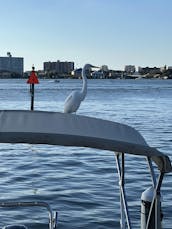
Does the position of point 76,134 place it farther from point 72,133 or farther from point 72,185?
point 72,185

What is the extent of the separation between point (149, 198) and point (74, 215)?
5193 mm

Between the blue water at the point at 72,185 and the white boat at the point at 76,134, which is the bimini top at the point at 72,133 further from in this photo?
the blue water at the point at 72,185

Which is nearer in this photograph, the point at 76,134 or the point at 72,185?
the point at 76,134

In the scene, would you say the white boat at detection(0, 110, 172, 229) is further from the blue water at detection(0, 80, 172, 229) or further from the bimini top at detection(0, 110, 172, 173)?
the blue water at detection(0, 80, 172, 229)

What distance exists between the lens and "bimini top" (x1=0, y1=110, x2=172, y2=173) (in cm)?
491

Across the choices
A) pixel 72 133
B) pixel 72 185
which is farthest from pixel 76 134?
pixel 72 185

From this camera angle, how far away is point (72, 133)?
198 inches

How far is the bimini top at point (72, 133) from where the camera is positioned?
491 centimetres

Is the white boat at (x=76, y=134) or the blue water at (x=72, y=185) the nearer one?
the white boat at (x=76, y=134)

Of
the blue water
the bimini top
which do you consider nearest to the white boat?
the bimini top

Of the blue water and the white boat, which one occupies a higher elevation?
the white boat

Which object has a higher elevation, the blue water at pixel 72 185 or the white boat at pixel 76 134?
the white boat at pixel 76 134

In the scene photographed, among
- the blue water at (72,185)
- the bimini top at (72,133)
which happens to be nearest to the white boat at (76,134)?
the bimini top at (72,133)

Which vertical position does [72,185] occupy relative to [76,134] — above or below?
below
